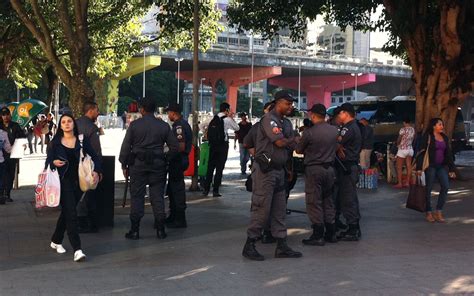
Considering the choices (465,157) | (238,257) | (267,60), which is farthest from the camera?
(267,60)

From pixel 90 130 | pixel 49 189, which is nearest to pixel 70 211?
pixel 49 189

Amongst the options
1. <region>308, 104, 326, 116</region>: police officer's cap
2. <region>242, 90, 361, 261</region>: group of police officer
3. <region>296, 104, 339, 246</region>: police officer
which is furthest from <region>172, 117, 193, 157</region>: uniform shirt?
<region>308, 104, 326, 116</region>: police officer's cap

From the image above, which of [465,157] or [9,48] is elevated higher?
[9,48]

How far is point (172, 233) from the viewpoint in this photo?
9188mm

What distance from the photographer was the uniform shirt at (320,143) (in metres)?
8.12

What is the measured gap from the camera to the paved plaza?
6.33 m

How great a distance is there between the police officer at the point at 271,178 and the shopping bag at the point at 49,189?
86.0 inches

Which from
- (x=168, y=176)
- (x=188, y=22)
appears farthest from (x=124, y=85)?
(x=168, y=176)

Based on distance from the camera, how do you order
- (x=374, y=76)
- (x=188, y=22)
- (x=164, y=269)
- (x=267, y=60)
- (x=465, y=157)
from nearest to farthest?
1. (x=164, y=269)
2. (x=188, y=22)
3. (x=465, y=157)
4. (x=267, y=60)
5. (x=374, y=76)

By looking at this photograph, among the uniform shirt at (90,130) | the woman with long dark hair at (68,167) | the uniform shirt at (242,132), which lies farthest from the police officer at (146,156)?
the uniform shirt at (242,132)

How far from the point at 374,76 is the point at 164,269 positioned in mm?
75516

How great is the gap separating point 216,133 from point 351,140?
4405 millimetres

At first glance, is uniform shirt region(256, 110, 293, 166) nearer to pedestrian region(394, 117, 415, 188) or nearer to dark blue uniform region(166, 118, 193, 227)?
dark blue uniform region(166, 118, 193, 227)

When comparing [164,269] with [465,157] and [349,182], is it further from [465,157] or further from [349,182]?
[465,157]
